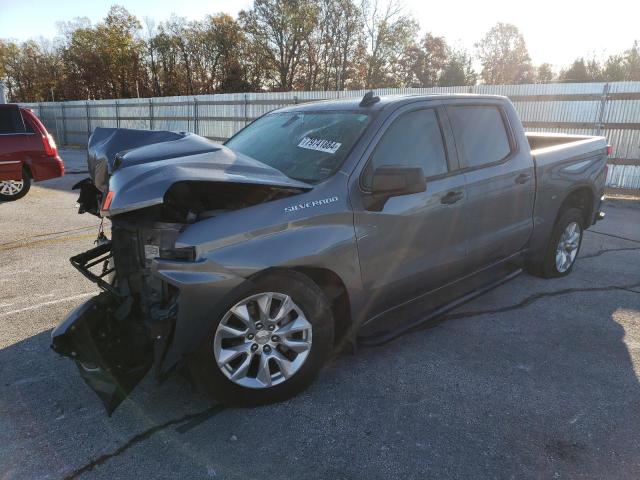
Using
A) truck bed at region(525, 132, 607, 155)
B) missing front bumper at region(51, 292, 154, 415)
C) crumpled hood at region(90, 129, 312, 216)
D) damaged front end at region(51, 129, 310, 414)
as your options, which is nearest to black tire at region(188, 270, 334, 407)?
damaged front end at region(51, 129, 310, 414)

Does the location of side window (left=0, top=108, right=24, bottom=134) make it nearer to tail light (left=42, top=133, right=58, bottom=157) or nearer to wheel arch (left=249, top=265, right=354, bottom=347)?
tail light (left=42, top=133, right=58, bottom=157)

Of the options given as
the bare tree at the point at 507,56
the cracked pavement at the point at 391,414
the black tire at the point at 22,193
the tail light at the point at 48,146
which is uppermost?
the bare tree at the point at 507,56

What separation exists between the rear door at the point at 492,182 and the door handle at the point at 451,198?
12cm

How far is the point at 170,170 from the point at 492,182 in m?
2.58

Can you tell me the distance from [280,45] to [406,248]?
4460cm

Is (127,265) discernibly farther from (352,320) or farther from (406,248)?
(406,248)

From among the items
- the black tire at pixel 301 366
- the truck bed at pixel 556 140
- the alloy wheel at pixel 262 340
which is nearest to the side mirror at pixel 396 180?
the black tire at pixel 301 366

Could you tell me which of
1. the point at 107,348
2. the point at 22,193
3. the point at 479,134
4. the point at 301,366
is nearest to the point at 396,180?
the point at 301,366

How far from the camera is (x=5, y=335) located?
3756 mm

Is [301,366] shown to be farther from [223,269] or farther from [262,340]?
[223,269]

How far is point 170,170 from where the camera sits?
2.55 meters

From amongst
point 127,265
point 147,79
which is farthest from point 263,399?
point 147,79

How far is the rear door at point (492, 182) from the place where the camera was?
3.80 m

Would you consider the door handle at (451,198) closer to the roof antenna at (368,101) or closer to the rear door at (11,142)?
the roof antenna at (368,101)
